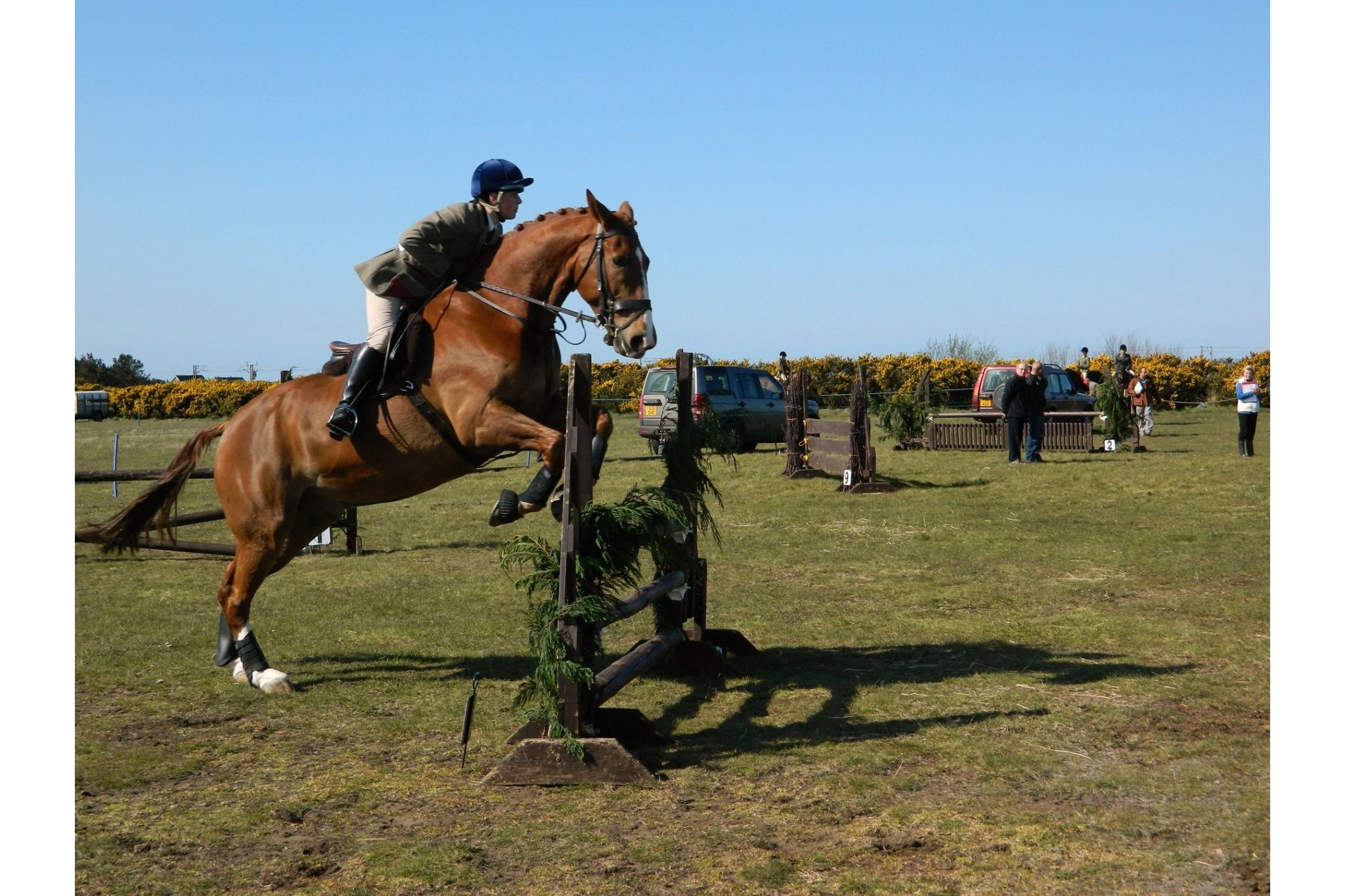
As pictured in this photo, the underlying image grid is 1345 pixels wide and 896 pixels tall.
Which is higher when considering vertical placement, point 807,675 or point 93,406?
point 93,406

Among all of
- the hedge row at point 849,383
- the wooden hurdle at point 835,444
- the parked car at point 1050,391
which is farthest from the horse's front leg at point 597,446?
the hedge row at point 849,383

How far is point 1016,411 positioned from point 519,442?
1559 centimetres

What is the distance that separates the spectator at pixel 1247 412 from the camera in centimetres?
1977

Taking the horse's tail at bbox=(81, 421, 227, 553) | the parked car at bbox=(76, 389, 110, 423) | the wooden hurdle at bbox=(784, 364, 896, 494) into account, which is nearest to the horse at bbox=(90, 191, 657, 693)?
the horse's tail at bbox=(81, 421, 227, 553)

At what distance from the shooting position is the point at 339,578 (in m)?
10.9

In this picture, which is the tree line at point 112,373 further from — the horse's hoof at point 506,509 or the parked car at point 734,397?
the horse's hoof at point 506,509

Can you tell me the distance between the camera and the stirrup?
6.07 meters

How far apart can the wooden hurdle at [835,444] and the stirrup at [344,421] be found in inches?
447

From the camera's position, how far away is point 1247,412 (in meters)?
19.8

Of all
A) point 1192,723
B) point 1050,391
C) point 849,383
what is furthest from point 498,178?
point 849,383

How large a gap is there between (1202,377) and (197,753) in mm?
42801

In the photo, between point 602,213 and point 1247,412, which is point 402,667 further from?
point 1247,412
